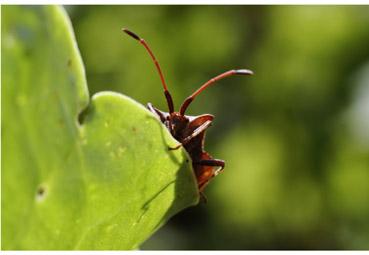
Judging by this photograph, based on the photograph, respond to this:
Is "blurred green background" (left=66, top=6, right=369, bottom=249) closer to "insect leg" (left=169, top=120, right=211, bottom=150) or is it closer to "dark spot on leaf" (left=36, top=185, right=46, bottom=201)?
"insect leg" (left=169, top=120, right=211, bottom=150)

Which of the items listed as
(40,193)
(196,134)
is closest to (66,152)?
(40,193)

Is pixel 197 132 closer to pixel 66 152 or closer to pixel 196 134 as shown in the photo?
pixel 196 134

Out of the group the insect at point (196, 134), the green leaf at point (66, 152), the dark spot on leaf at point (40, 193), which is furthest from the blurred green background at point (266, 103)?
the dark spot on leaf at point (40, 193)

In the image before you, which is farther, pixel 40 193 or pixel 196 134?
pixel 196 134

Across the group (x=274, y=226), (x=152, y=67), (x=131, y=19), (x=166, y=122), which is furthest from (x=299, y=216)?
(x=166, y=122)

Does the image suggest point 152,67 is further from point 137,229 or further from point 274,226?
point 137,229

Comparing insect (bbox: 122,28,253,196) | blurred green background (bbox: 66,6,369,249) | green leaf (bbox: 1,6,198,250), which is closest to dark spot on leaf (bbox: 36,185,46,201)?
green leaf (bbox: 1,6,198,250)

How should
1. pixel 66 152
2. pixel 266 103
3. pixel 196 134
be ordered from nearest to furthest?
pixel 66 152 → pixel 196 134 → pixel 266 103
